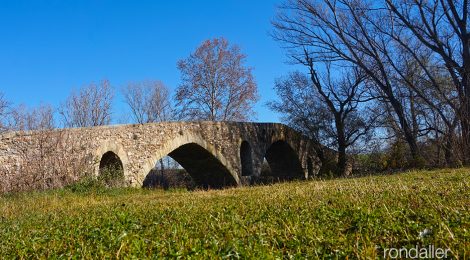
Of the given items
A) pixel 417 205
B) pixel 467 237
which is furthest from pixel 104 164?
pixel 467 237

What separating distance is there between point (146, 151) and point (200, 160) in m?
5.37

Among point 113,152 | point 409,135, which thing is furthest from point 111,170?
point 409,135

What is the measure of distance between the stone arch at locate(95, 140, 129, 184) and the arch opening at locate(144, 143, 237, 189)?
4.05m

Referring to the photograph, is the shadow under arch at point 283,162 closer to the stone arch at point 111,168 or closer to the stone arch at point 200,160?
the stone arch at point 200,160

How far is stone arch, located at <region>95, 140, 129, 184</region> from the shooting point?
45.0 ft


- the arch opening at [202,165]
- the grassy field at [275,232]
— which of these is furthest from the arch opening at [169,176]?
the grassy field at [275,232]

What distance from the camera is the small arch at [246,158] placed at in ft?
76.4

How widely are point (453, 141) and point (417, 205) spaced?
11840 millimetres

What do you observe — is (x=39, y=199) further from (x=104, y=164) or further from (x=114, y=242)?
(x=114, y=242)

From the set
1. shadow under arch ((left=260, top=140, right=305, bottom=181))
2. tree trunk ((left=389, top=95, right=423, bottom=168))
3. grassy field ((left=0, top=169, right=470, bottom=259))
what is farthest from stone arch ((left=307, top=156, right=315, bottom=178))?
grassy field ((left=0, top=169, right=470, bottom=259))

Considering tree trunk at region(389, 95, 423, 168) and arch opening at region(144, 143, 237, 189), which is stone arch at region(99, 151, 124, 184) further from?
tree trunk at region(389, 95, 423, 168)

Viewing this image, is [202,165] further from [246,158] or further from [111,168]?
[111,168]

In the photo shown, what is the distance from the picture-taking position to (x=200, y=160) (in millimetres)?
20984

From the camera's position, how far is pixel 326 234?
9.18 ft
